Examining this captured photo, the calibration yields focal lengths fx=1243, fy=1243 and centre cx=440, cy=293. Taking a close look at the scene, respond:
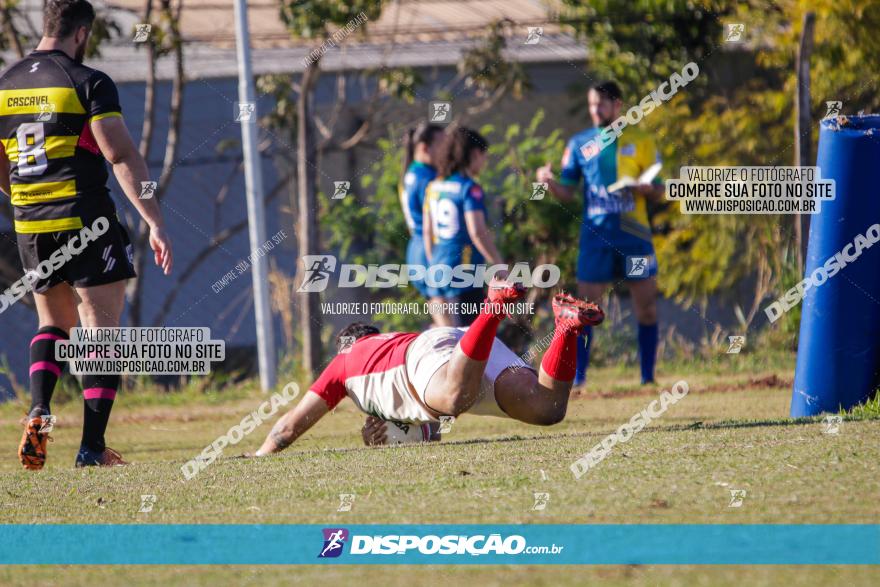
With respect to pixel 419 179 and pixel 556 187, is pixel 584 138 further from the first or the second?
pixel 419 179

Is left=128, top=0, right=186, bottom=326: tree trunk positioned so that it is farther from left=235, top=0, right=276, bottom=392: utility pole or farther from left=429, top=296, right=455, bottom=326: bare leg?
left=429, top=296, right=455, bottom=326: bare leg

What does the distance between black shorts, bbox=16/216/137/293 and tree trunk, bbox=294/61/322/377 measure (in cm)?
417

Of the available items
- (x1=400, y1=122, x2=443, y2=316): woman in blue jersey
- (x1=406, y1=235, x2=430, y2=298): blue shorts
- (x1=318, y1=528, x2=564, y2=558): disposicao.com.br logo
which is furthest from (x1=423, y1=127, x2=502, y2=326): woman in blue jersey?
(x1=318, y1=528, x2=564, y2=558): disposicao.com.br logo

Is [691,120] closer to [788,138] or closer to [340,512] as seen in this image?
[788,138]

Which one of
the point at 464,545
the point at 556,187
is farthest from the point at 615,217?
the point at 464,545

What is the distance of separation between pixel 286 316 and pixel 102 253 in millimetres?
5436

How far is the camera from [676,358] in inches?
436

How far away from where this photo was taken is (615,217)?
30.1ft

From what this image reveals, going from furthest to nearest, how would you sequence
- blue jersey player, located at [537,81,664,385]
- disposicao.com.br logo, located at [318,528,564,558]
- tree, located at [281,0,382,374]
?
tree, located at [281,0,382,374] → blue jersey player, located at [537,81,664,385] → disposicao.com.br logo, located at [318,528,564,558]

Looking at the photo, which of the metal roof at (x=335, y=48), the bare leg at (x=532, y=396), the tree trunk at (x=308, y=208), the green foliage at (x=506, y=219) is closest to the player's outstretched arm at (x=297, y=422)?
the bare leg at (x=532, y=396)

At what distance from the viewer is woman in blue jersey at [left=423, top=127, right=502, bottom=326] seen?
874 cm

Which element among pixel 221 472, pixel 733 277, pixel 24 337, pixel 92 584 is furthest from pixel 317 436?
pixel 24 337

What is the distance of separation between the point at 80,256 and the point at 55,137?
0.62 meters

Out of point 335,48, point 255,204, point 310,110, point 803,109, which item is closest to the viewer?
point 803,109
